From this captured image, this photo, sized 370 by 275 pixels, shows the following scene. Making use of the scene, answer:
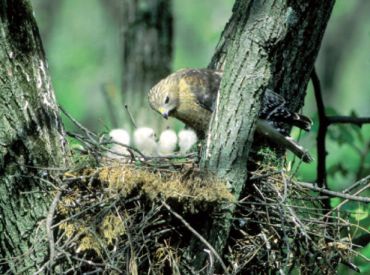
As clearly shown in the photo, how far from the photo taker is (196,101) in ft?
23.1

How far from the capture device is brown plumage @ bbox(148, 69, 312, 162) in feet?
19.1

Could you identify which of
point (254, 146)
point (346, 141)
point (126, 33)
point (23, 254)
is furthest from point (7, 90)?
point (126, 33)

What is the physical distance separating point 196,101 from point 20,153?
274 cm

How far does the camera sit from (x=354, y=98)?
32.4 m

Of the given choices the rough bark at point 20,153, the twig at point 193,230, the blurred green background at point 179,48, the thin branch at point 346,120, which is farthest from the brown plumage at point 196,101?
the blurred green background at point 179,48

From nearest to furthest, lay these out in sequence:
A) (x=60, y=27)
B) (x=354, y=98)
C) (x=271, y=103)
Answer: (x=271, y=103), (x=60, y=27), (x=354, y=98)

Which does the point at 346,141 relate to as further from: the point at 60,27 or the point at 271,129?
the point at 60,27

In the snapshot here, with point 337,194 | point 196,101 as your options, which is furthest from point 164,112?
point 337,194

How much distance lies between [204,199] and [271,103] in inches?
53.5

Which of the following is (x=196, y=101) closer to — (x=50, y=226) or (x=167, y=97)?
(x=167, y=97)

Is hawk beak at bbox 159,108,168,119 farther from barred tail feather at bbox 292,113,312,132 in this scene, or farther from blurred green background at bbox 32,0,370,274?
blurred green background at bbox 32,0,370,274

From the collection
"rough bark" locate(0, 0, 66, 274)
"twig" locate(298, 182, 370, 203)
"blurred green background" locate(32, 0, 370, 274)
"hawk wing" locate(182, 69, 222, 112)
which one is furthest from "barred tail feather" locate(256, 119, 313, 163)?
"blurred green background" locate(32, 0, 370, 274)

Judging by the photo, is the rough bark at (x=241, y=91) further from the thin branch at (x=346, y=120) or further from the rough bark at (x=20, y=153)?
the thin branch at (x=346, y=120)

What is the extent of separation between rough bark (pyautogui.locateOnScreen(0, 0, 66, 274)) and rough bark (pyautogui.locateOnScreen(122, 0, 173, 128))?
388 cm
